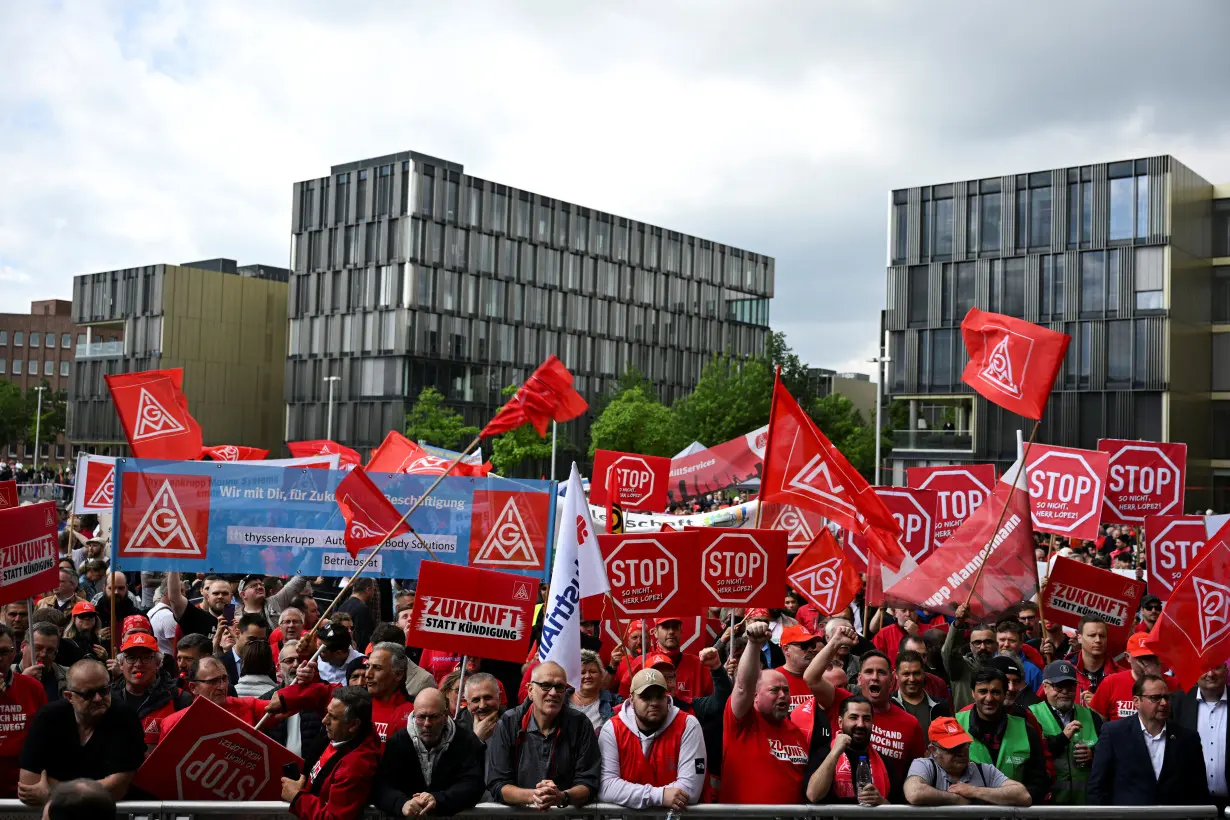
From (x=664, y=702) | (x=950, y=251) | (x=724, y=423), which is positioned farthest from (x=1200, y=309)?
(x=664, y=702)

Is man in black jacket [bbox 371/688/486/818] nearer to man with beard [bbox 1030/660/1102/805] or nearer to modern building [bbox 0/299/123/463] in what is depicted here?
man with beard [bbox 1030/660/1102/805]

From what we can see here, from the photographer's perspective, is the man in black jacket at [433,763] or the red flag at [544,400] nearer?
the man in black jacket at [433,763]

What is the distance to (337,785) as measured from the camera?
577 centimetres

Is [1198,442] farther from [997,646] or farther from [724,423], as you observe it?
[997,646]

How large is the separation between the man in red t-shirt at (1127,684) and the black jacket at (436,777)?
4.15 meters

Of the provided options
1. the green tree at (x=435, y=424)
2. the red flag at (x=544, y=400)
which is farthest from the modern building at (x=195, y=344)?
the red flag at (x=544, y=400)

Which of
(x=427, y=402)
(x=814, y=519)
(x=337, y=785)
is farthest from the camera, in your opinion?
(x=427, y=402)

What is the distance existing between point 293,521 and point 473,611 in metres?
5.05

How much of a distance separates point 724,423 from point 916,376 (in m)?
10.2

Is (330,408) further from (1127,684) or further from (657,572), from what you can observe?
(1127,684)

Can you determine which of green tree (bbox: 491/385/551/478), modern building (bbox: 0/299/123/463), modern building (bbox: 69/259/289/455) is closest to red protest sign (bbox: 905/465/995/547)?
green tree (bbox: 491/385/551/478)

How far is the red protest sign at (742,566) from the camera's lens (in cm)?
866

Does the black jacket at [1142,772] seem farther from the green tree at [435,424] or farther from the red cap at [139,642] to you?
the green tree at [435,424]

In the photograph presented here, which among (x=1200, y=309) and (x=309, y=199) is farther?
(x=309, y=199)
